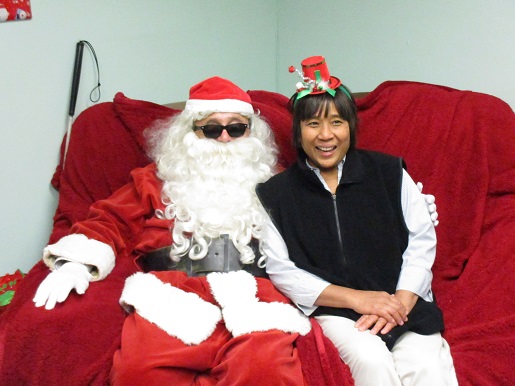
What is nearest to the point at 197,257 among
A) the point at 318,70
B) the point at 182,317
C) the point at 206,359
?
the point at 182,317

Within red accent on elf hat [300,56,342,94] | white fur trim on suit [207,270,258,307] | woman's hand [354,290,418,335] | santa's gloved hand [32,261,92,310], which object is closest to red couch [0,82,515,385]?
santa's gloved hand [32,261,92,310]

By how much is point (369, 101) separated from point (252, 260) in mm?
792

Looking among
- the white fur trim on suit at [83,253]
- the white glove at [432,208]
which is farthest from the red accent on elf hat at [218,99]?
the white glove at [432,208]

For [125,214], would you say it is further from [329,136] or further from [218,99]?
[329,136]

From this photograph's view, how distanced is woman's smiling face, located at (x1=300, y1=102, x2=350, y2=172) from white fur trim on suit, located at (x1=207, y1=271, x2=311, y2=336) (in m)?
0.47

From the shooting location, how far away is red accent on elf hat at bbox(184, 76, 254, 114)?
83.7 inches

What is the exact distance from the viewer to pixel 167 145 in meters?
2.20

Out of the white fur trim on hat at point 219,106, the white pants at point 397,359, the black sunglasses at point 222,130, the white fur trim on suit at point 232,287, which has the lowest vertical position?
the white pants at point 397,359

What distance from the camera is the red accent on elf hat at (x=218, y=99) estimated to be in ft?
6.97

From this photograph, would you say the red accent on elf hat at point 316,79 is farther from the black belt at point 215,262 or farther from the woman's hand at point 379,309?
the woman's hand at point 379,309

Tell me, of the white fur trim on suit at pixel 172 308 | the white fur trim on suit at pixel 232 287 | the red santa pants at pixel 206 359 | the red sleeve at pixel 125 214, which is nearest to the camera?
the red santa pants at pixel 206 359

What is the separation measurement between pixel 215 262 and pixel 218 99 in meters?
0.62

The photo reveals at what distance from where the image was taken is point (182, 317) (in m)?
1.67

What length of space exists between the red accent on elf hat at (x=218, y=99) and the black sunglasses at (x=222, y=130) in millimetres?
64
